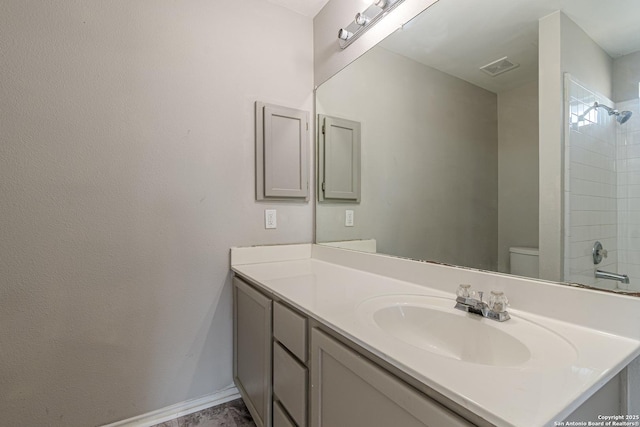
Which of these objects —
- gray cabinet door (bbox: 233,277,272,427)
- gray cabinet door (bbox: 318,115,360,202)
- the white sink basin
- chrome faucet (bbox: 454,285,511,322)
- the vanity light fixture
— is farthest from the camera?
gray cabinet door (bbox: 318,115,360,202)

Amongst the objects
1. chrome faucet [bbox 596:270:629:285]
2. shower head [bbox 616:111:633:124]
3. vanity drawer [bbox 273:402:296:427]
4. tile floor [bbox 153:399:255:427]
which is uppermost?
shower head [bbox 616:111:633:124]

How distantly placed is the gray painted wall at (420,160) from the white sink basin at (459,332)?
0.23 m

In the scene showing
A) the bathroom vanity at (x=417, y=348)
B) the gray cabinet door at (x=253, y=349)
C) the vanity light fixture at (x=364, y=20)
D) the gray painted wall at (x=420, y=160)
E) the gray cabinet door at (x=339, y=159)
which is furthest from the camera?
the gray cabinet door at (x=339, y=159)

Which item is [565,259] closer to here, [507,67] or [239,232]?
[507,67]

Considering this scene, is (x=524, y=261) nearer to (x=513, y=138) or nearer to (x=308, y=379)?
(x=513, y=138)

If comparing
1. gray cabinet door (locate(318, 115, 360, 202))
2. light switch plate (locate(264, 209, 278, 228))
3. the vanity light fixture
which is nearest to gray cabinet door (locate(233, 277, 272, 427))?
light switch plate (locate(264, 209, 278, 228))

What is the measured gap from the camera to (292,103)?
1.79m

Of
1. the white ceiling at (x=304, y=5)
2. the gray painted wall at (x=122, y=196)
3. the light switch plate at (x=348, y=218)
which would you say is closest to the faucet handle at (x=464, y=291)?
the light switch plate at (x=348, y=218)

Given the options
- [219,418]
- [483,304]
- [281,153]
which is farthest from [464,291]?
[219,418]

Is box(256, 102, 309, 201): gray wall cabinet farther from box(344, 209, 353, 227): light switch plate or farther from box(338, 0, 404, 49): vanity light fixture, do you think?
box(338, 0, 404, 49): vanity light fixture

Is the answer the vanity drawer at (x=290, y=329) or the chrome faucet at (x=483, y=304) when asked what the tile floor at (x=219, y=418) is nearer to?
the vanity drawer at (x=290, y=329)

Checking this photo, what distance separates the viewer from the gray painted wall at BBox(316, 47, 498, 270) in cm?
105

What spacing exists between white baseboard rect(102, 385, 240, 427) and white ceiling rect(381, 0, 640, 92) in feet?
6.34

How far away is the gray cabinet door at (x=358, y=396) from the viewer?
537 millimetres
